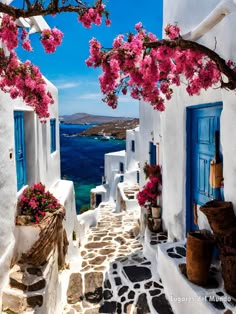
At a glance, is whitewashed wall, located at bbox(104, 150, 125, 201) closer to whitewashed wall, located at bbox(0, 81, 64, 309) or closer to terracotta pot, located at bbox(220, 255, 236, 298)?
whitewashed wall, located at bbox(0, 81, 64, 309)

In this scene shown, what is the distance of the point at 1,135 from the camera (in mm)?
4828

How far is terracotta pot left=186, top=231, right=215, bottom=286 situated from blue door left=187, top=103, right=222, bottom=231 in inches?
35.3

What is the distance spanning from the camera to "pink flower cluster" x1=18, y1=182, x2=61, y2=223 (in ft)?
19.1

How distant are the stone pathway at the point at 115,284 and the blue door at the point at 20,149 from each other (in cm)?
299

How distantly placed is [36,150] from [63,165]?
199 ft

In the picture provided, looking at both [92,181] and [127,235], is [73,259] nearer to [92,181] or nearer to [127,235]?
[127,235]

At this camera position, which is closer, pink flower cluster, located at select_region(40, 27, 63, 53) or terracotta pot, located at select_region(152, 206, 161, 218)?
pink flower cluster, located at select_region(40, 27, 63, 53)

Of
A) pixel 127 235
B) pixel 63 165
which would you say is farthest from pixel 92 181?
pixel 127 235

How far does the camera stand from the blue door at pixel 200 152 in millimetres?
4801

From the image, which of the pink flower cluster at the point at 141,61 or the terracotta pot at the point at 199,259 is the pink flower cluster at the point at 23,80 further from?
the terracotta pot at the point at 199,259

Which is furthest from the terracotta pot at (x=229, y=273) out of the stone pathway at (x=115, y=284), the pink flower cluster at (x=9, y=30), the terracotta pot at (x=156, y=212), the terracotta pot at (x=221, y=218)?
the terracotta pot at (x=156, y=212)

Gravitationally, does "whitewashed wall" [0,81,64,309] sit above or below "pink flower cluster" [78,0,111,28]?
below

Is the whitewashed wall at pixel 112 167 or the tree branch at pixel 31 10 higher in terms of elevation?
the tree branch at pixel 31 10

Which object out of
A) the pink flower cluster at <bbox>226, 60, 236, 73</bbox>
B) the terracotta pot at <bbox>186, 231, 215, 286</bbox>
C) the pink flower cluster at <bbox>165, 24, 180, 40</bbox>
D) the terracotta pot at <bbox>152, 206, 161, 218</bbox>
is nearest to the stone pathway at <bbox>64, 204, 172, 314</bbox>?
the terracotta pot at <bbox>152, 206, 161, 218</bbox>
